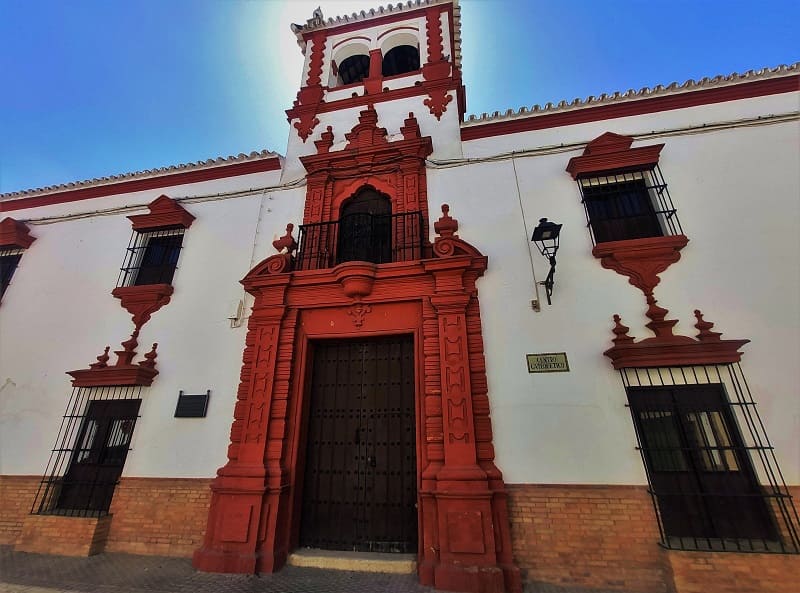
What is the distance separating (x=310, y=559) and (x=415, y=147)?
586 centimetres

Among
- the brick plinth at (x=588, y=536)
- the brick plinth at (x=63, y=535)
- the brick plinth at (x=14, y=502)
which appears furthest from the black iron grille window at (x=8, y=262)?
the brick plinth at (x=588, y=536)

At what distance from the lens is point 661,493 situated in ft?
12.0

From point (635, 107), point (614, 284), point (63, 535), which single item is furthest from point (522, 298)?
point (63, 535)

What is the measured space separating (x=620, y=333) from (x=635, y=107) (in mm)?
3834

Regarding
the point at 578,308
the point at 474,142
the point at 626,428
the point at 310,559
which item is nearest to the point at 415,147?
the point at 474,142

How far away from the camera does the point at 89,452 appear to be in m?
5.05

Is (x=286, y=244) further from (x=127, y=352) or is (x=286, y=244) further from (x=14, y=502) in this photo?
(x=14, y=502)

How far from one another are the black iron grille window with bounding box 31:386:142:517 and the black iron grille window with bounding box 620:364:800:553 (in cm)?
648

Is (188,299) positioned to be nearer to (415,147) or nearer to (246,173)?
(246,173)

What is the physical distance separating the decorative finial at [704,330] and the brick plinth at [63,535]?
7.47m

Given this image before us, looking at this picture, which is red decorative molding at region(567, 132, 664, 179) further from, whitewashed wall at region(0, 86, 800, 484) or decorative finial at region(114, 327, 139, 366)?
decorative finial at region(114, 327, 139, 366)

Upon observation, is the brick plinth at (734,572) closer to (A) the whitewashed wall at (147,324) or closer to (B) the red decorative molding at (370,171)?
(A) the whitewashed wall at (147,324)

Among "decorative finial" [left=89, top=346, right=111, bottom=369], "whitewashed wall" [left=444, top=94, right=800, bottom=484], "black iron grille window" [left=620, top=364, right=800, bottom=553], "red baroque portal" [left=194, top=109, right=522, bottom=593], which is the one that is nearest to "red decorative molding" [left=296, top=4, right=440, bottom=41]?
"whitewashed wall" [left=444, top=94, right=800, bottom=484]

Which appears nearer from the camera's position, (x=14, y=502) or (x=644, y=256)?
(x=644, y=256)
